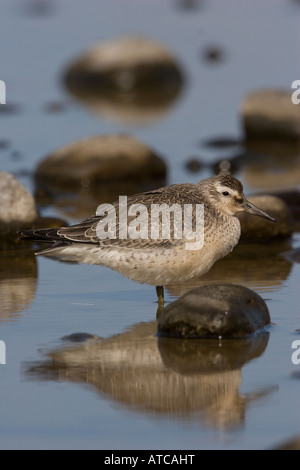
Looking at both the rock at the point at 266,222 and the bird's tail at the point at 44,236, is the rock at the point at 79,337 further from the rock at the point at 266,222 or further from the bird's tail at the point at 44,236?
the rock at the point at 266,222

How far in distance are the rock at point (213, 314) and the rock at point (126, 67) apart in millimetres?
13845

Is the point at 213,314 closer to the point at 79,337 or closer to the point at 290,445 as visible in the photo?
the point at 79,337

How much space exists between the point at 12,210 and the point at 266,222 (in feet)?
10.1

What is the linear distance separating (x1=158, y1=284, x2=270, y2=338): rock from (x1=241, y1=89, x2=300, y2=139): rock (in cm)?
939

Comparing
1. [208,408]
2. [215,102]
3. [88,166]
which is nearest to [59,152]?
[88,166]

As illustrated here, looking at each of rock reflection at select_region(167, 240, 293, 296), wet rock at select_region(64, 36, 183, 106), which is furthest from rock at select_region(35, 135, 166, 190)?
wet rock at select_region(64, 36, 183, 106)

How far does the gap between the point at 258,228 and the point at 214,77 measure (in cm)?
1100

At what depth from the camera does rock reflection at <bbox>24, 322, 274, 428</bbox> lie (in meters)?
8.34

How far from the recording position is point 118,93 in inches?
912

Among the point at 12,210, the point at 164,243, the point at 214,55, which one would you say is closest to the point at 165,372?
the point at 164,243

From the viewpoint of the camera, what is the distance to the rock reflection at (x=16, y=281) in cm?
1090

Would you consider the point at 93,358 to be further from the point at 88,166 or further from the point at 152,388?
the point at 88,166

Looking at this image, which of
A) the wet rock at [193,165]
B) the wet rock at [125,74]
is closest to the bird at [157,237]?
the wet rock at [193,165]

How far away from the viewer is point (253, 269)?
1227 cm
